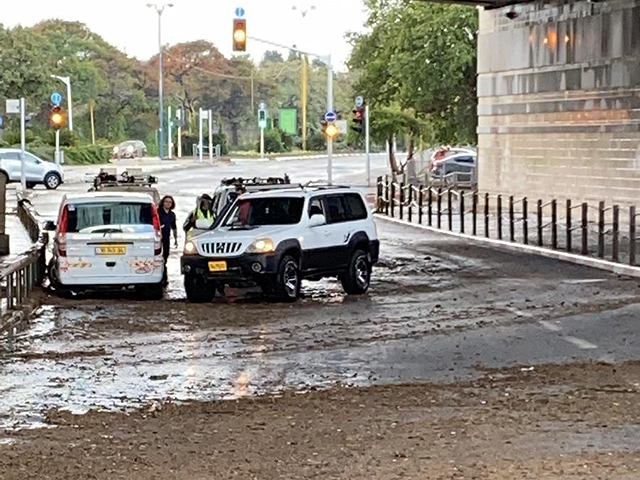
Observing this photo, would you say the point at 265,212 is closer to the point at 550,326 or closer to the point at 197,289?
the point at 197,289

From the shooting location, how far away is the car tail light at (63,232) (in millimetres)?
20891

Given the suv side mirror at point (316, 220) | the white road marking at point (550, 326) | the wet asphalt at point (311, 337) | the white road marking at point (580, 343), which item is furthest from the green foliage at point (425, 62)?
the white road marking at point (580, 343)

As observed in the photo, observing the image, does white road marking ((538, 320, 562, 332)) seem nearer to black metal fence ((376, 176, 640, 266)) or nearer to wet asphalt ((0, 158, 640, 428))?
wet asphalt ((0, 158, 640, 428))

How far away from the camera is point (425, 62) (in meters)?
55.9

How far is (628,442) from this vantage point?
10.4 meters

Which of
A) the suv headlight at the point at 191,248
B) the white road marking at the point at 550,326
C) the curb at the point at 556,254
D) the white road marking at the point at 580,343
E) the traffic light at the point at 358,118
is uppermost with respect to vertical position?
the traffic light at the point at 358,118

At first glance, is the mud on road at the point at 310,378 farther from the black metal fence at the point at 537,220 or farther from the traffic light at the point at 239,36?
the traffic light at the point at 239,36

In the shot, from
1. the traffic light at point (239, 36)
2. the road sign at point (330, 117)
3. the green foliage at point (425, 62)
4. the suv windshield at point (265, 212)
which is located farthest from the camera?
the road sign at point (330, 117)

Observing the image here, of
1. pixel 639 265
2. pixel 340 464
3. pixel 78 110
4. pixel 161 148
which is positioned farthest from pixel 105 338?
pixel 78 110

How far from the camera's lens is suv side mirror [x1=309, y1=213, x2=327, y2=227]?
70.2 feet

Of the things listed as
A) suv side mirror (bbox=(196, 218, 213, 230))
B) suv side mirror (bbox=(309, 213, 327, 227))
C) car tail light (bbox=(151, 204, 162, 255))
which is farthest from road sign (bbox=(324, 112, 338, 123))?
car tail light (bbox=(151, 204, 162, 255))

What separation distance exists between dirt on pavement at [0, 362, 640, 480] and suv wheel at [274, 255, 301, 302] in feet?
25.0

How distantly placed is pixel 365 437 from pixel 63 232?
11.3 meters

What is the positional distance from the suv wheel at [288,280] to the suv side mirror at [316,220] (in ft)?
2.27
